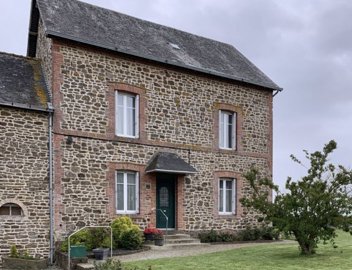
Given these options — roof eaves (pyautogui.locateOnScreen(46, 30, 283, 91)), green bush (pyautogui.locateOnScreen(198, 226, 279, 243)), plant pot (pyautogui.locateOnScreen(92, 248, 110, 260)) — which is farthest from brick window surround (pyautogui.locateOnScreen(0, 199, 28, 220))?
green bush (pyautogui.locateOnScreen(198, 226, 279, 243))

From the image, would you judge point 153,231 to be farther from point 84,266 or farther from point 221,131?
point 221,131

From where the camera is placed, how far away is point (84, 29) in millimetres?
17750

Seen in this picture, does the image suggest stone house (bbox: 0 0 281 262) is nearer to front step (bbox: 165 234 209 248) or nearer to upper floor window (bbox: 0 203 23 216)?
upper floor window (bbox: 0 203 23 216)

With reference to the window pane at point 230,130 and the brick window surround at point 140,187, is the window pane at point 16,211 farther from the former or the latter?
the window pane at point 230,130

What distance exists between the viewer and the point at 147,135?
59.9ft

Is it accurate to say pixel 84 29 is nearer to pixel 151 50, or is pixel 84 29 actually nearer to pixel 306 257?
pixel 151 50

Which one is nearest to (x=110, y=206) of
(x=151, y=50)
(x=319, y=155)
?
(x=151, y=50)

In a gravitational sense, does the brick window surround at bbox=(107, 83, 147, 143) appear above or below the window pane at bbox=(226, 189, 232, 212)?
above

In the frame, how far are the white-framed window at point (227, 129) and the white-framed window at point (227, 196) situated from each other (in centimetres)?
151

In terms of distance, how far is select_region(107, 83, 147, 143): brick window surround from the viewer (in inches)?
684

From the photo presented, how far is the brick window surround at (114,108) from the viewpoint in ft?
57.0

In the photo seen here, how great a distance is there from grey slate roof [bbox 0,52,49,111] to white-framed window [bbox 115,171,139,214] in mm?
3822

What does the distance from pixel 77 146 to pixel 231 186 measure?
744 centimetres

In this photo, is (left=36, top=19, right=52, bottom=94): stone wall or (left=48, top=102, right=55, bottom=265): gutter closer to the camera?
(left=48, top=102, right=55, bottom=265): gutter
